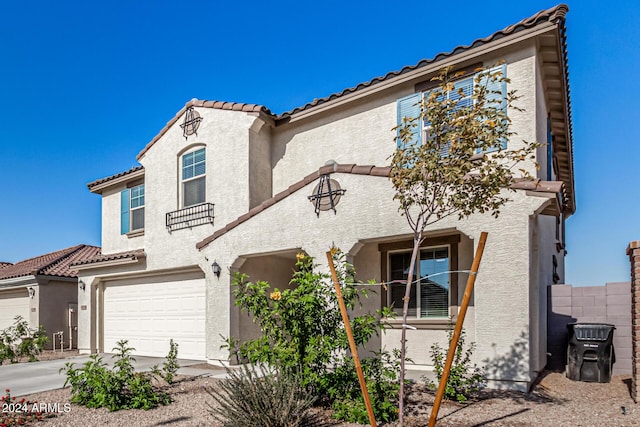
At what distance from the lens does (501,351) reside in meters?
7.38

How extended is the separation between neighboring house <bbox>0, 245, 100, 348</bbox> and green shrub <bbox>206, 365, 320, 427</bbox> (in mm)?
13106

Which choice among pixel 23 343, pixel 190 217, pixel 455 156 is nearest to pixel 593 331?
pixel 455 156

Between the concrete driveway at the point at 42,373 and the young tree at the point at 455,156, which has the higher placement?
the young tree at the point at 455,156

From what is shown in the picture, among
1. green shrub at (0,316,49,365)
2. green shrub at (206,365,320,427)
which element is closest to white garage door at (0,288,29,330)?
green shrub at (0,316,49,365)

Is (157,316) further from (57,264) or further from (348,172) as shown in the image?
(348,172)

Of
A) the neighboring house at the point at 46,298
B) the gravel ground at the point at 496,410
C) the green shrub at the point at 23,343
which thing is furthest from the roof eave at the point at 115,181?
the gravel ground at the point at 496,410

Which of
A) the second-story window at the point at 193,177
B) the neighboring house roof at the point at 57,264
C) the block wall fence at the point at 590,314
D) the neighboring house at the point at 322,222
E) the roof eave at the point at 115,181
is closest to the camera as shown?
the neighboring house at the point at 322,222

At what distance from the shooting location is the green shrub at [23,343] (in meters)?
13.4

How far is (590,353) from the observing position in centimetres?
845

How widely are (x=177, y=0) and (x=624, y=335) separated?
12.3 metres

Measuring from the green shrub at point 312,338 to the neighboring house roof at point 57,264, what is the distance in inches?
492

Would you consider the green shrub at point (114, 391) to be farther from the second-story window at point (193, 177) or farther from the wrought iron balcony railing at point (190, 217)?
the second-story window at point (193, 177)

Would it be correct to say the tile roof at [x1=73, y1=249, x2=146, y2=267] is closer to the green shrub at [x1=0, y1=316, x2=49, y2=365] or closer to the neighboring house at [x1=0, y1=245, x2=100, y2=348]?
the neighboring house at [x1=0, y1=245, x2=100, y2=348]

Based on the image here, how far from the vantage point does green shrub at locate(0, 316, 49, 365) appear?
13.4 metres
